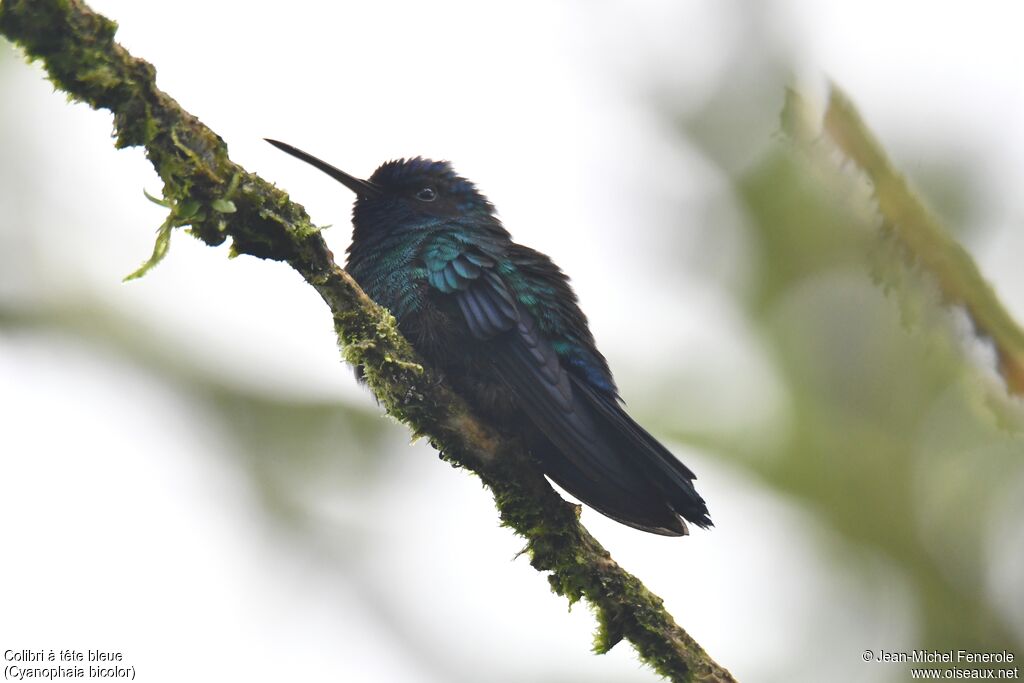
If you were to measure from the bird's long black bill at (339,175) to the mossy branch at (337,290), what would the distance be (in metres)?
1.31

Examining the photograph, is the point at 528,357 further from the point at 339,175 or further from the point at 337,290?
the point at 339,175

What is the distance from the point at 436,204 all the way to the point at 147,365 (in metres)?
4.34

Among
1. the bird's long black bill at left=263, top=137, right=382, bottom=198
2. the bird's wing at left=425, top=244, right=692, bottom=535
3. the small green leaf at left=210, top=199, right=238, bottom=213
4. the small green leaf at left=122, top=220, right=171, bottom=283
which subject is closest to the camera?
the small green leaf at left=210, top=199, right=238, bottom=213

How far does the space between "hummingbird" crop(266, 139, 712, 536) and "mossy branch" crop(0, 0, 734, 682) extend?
0.57 feet

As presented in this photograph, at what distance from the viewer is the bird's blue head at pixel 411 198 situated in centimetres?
541

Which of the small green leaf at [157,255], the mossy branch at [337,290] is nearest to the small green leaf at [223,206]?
the mossy branch at [337,290]

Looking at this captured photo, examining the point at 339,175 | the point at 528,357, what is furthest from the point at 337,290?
the point at 339,175

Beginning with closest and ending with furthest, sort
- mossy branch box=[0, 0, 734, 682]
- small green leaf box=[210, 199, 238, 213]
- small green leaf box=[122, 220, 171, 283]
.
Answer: mossy branch box=[0, 0, 734, 682] → small green leaf box=[210, 199, 238, 213] → small green leaf box=[122, 220, 171, 283]

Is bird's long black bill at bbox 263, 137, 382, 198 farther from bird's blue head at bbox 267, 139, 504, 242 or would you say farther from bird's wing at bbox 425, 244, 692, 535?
bird's wing at bbox 425, 244, 692, 535

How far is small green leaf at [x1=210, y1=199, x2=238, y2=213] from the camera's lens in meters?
3.57

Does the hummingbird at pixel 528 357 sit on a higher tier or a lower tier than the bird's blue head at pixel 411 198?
lower

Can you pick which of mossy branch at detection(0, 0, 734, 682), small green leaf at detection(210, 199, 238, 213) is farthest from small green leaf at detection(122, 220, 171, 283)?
small green leaf at detection(210, 199, 238, 213)

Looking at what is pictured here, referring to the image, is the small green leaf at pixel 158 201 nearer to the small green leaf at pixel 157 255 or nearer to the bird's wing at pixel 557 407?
the small green leaf at pixel 157 255

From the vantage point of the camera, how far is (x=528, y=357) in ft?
15.1
